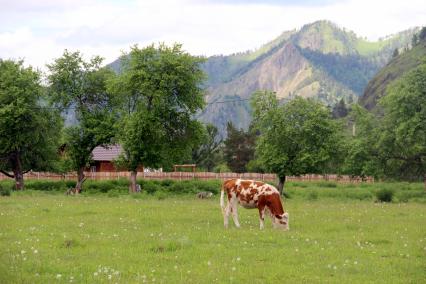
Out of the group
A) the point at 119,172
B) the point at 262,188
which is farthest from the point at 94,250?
the point at 119,172

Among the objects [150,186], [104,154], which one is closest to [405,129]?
[150,186]

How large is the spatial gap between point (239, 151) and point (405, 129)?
5863 centimetres

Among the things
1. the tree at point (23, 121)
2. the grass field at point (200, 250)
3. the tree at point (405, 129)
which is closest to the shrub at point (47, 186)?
the tree at point (23, 121)

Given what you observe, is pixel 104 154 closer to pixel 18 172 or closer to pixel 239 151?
pixel 239 151

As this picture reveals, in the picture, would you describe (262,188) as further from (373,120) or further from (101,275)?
(373,120)

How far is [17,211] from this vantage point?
98.6 feet

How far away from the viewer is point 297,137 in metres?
60.0

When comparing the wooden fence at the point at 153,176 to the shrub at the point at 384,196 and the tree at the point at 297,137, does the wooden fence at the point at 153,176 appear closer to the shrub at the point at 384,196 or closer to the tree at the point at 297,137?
the tree at the point at 297,137

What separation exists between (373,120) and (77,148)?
103 ft

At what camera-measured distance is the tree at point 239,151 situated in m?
107

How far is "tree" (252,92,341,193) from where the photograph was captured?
2318 inches

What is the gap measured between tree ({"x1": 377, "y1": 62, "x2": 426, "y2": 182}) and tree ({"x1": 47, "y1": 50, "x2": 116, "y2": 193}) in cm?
2808

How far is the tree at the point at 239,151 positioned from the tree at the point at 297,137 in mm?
44708

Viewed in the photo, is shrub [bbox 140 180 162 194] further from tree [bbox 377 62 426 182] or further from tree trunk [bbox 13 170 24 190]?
tree [bbox 377 62 426 182]
